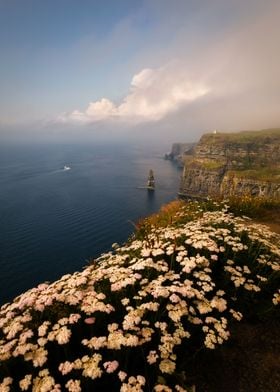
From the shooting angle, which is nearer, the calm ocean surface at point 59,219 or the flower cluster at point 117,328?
the flower cluster at point 117,328

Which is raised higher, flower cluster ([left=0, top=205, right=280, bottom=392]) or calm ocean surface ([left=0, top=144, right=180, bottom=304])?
flower cluster ([left=0, top=205, right=280, bottom=392])

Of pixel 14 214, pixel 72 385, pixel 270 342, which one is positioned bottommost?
pixel 14 214

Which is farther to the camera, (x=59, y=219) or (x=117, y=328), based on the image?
(x=59, y=219)

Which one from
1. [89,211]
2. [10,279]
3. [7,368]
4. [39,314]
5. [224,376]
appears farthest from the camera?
[89,211]

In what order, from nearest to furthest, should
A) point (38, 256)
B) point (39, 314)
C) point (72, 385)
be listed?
point (72, 385)
point (39, 314)
point (38, 256)

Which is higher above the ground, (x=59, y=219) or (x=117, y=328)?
(x=117, y=328)

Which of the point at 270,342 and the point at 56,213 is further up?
the point at 270,342

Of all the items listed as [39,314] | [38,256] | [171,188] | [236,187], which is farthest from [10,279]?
[171,188]

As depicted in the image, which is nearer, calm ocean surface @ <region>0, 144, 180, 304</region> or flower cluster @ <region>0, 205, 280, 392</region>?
flower cluster @ <region>0, 205, 280, 392</region>

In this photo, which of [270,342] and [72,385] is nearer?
[72,385]

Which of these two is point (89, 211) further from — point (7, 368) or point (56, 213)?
point (7, 368)

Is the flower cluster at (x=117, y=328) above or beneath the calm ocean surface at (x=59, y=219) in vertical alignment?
above
